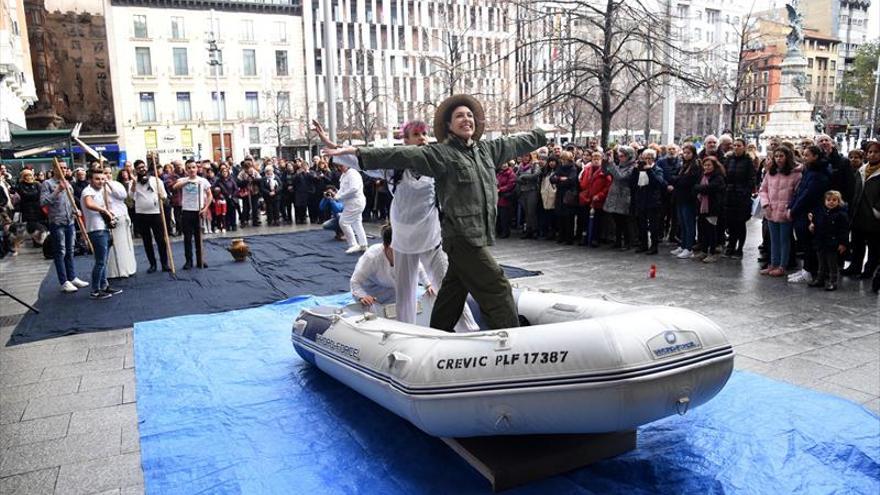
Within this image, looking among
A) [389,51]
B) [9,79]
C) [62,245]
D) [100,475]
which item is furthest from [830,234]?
[389,51]

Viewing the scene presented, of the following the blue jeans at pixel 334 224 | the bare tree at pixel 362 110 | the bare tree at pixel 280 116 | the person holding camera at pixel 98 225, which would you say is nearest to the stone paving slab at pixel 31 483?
the person holding camera at pixel 98 225

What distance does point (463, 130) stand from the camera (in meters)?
4.47

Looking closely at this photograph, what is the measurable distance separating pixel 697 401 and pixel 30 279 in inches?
454

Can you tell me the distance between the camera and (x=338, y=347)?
197 inches

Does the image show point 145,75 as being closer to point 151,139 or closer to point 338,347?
point 151,139

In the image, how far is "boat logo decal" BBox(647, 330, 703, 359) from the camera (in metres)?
3.48

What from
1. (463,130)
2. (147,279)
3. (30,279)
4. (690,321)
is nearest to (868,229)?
(690,321)

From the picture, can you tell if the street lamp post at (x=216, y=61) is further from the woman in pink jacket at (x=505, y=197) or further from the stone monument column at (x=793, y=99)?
the stone monument column at (x=793, y=99)

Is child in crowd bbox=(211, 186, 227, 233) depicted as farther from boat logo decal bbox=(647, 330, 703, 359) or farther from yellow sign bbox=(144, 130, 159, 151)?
yellow sign bbox=(144, 130, 159, 151)

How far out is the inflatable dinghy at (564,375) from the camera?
3.43 metres

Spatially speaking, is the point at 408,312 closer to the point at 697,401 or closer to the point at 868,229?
the point at 697,401

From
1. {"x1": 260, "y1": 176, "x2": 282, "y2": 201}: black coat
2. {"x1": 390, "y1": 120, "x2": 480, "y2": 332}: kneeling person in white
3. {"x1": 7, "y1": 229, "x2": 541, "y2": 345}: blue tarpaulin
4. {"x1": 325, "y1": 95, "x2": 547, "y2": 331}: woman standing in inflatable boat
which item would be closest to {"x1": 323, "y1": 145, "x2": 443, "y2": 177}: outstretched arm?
{"x1": 325, "y1": 95, "x2": 547, "y2": 331}: woman standing in inflatable boat

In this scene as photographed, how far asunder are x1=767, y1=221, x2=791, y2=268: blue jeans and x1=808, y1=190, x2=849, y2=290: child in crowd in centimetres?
61

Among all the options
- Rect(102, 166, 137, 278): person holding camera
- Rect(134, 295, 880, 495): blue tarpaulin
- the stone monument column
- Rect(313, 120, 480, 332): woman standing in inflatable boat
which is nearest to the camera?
Rect(134, 295, 880, 495): blue tarpaulin
